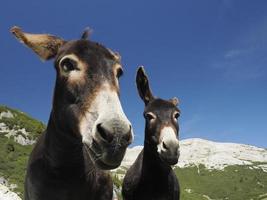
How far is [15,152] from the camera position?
3747cm

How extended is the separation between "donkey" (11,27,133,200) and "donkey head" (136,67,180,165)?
420cm

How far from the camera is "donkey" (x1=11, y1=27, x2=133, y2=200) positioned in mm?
5121

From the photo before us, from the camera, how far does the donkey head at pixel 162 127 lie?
11.4 m

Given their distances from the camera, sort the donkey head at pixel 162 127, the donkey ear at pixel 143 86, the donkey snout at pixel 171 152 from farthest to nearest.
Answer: the donkey ear at pixel 143 86 < the donkey head at pixel 162 127 < the donkey snout at pixel 171 152

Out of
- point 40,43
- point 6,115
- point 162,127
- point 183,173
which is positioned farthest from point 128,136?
point 183,173

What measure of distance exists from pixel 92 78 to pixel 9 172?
95.4 feet

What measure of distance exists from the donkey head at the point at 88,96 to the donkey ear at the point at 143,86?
24.1 feet

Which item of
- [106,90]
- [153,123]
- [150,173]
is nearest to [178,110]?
[153,123]

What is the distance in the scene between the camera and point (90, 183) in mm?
6965

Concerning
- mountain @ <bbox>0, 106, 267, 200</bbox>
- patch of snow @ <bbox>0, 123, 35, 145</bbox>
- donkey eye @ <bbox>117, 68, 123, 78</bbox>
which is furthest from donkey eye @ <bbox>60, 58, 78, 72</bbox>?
patch of snow @ <bbox>0, 123, 35, 145</bbox>

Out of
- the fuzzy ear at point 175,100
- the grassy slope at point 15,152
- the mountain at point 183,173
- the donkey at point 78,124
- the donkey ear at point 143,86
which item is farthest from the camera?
the mountain at point 183,173

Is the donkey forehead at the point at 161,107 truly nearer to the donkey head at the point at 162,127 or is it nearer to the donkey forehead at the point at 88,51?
the donkey head at the point at 162,127

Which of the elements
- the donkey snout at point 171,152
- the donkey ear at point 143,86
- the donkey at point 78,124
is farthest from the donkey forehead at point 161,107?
the donkey at point 78,124

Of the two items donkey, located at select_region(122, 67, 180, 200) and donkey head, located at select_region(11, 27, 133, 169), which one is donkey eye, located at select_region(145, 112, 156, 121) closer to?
donkey, located at select_region(122, 67, 180, 200)
